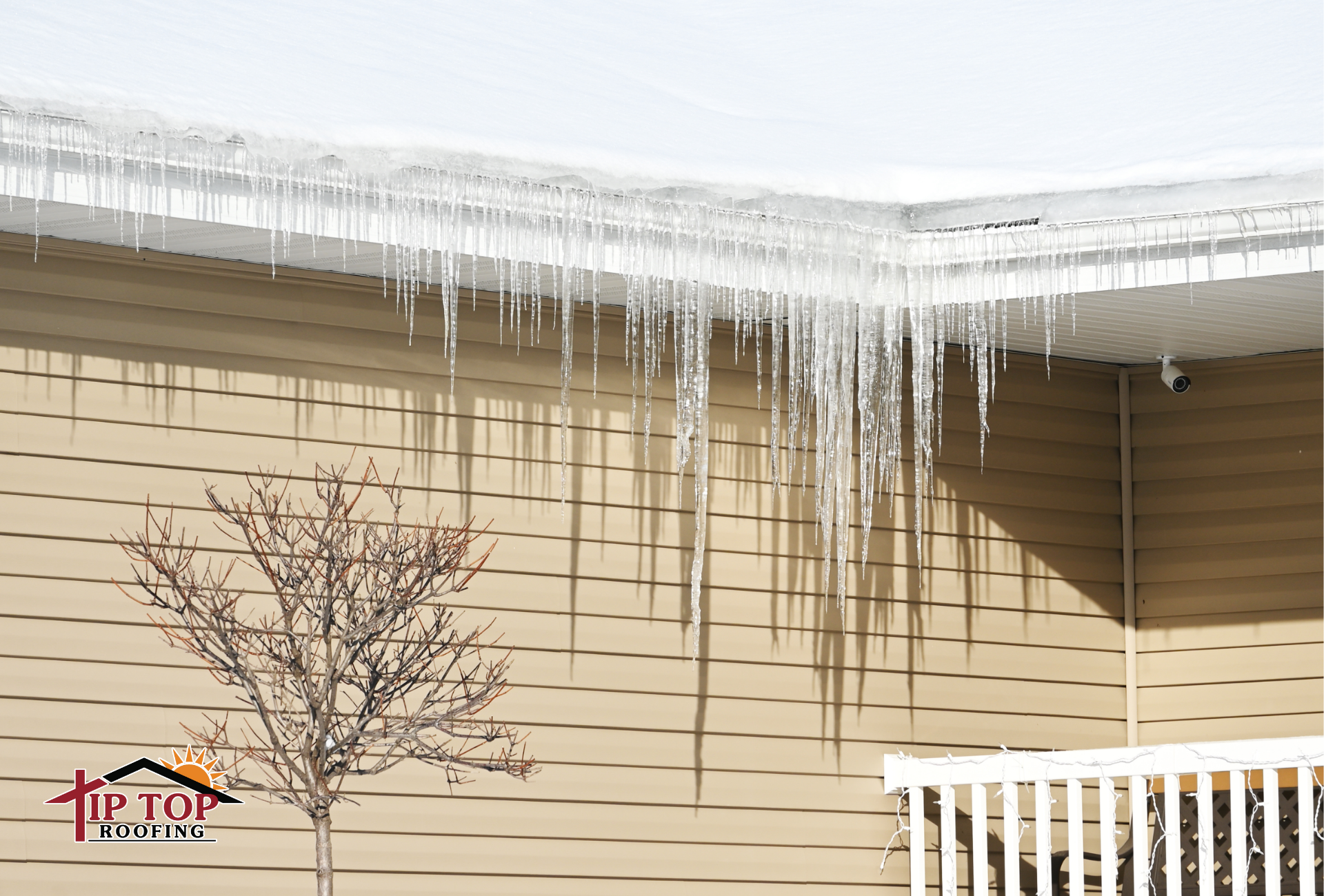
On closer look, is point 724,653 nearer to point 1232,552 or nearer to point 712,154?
point 712,154

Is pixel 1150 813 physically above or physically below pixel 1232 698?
below

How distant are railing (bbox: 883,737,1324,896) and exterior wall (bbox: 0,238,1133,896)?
31 cm

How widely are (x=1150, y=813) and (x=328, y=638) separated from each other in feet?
12.9

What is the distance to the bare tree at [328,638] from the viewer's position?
13.5 ft

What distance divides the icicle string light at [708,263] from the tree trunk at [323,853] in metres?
1.68

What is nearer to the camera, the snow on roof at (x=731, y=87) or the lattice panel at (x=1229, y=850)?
the snow on roof at (x=731, y=87)

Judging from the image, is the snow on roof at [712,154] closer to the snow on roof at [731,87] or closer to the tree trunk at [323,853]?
the snow on roof at [731,87]

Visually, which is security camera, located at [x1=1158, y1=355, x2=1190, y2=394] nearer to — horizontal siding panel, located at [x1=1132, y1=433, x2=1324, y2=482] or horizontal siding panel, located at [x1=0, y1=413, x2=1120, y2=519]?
horizontal siding panel, located at [x1=1132, y1=433, x2=1324, y2=482]

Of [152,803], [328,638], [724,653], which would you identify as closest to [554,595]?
[724,653]

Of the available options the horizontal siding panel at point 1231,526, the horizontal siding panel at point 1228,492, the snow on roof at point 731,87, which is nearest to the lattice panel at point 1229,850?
the horizontal siding panel at point 1231,526

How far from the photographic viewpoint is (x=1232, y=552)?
6.00 meters

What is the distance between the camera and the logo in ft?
15.2

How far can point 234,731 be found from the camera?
4801 mm

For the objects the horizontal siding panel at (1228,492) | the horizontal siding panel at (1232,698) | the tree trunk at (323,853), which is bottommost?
the tree trunk at (323,853)
